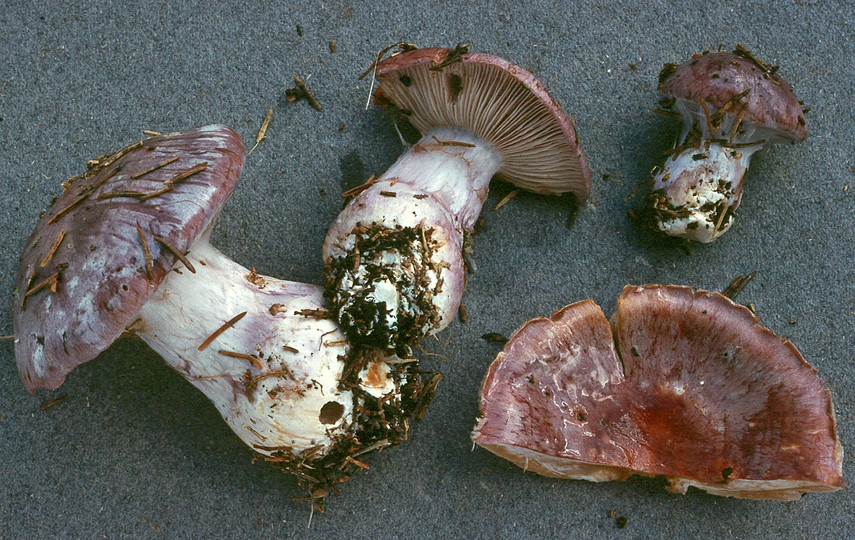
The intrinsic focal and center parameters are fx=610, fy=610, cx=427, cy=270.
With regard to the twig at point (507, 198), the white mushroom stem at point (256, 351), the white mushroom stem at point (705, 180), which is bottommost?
the white mushroom stem at point (256, 351)

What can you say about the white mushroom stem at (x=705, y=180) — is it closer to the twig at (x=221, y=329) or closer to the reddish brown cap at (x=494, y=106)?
the reddish brown cap at (x=494, y=106)

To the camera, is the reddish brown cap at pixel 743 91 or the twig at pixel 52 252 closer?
the twig at pixel 52 252

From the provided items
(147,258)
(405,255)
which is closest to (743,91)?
(405,255)

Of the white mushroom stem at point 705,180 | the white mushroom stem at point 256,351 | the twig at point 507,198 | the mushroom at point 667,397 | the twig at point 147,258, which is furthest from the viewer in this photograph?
the twig at point 507,198

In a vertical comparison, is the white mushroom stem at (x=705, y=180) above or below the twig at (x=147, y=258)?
above

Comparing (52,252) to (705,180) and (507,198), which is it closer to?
(507,198)

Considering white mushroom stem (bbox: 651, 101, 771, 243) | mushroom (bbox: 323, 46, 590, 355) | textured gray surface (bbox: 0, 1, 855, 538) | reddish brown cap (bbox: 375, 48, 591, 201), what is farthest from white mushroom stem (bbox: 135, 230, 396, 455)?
white mushroom stem (bbox: 651, 101, 771, 243)

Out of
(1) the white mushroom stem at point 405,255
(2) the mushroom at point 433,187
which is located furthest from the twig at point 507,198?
(1) the white mushroom stem at point 405,255
